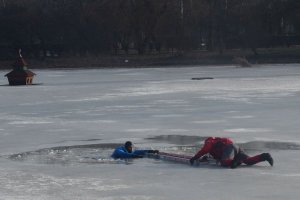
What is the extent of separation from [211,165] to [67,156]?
2.46 meters

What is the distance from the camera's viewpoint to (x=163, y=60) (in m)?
55.9

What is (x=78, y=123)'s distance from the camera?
700 inches

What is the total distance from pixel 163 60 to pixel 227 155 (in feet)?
145

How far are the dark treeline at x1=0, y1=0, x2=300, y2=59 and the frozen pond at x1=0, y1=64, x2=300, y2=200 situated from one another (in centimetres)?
3145

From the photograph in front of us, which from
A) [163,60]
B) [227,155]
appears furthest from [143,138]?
[163,60]

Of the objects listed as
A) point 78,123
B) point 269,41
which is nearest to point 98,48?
point 269,41

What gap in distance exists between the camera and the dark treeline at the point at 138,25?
5959cm

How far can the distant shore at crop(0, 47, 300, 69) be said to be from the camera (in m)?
53.2

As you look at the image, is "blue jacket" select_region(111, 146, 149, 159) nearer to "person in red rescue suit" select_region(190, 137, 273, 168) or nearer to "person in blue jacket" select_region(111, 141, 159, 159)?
"person in blue jacket" select_region(111, 141, 159, 159)

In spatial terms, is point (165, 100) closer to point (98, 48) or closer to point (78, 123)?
point (78, 123)

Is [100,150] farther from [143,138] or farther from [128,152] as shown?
[143,138]

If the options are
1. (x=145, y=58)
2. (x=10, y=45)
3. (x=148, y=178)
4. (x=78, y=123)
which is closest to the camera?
(x=148, y=178)

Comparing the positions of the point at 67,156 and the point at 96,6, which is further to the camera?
the point at 96,6

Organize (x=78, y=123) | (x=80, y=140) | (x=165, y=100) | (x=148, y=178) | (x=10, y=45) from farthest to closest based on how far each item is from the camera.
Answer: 1. (x=10, y=45)
2. (x=165, y=100)
3. (x=78, y=123)
4. (x=80, y=140)
5. (x=148, y=178)
